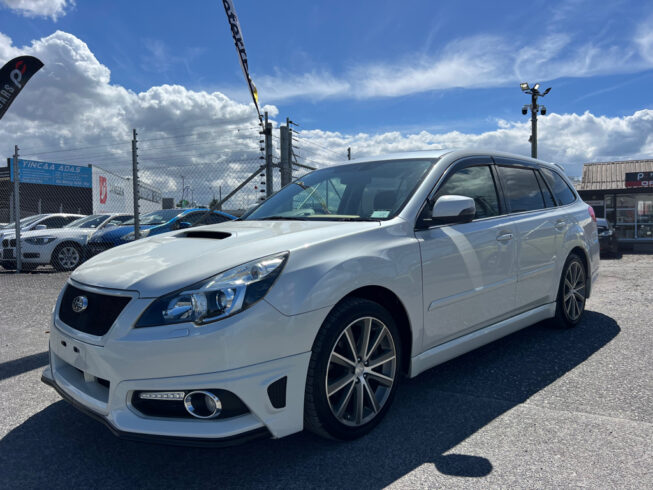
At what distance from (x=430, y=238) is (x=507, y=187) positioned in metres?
1.33

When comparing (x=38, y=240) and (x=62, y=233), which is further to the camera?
(x=62, y=233)

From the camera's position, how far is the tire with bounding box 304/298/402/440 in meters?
2.48

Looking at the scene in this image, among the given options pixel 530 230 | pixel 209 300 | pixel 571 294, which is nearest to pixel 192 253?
pixel 209 300

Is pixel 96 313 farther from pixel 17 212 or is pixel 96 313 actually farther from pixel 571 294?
pixel 17 212

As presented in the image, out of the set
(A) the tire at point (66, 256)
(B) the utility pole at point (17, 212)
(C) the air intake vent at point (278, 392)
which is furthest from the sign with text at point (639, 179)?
(C) the air intake vent at point (278, 392)

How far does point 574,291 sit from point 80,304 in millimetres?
4256

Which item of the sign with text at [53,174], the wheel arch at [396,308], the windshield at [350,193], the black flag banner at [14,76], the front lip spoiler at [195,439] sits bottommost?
the front lip spoiler at [195,439]

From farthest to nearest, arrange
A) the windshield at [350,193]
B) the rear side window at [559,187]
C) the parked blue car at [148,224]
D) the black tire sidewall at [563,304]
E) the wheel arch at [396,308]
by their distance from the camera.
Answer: the parked blue car at [148,224], the rear side window at [559,187], the black tire sidewall at [563,304], the windshield at [350,193], the wheel arch at [396,308]

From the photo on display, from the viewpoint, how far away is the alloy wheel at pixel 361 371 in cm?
264

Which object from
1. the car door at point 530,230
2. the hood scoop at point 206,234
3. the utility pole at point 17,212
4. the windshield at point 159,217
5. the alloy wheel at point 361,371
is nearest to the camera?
the alloy wheel at point 361,371

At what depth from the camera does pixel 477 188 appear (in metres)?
3.77

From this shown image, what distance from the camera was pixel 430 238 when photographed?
3.13 m

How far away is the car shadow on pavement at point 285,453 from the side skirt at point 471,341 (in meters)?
0.27

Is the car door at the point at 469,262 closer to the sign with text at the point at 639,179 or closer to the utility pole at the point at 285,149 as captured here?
the utility pole at the point at 285,149
